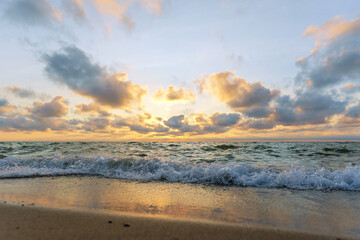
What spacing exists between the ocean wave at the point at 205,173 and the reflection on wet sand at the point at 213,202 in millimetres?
721

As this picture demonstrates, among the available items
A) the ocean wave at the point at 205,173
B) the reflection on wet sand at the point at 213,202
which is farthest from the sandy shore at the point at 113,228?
the ocean wave at the point at 205,173

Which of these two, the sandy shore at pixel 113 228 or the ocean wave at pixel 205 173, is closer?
the sandy shore at pixel 113 228

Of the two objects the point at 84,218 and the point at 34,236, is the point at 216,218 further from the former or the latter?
the point at 34,236

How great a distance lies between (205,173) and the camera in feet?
25.9

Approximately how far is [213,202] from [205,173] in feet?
9.98

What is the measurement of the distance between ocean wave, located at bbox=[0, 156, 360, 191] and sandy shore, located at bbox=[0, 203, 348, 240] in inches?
159

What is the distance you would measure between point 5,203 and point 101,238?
10.4ft

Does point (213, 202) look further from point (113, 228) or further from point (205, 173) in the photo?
point (205, 173)

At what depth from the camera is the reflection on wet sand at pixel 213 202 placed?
376 centimetres

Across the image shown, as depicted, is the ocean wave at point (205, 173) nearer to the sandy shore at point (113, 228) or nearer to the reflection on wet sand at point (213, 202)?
the reflection on wet sand at point (213, 202)

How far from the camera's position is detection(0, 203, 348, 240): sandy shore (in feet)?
9.60

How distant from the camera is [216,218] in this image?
3.78 m

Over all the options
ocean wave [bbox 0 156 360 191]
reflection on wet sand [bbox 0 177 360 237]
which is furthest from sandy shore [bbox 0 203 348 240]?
ocean wave [bbox 0 156 360 191]

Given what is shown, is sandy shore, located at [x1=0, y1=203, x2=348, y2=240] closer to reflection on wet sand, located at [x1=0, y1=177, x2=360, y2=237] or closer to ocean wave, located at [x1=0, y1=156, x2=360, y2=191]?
reflection on wet sand, located at [x1=0, y1=177, x2=360, y2=237]
